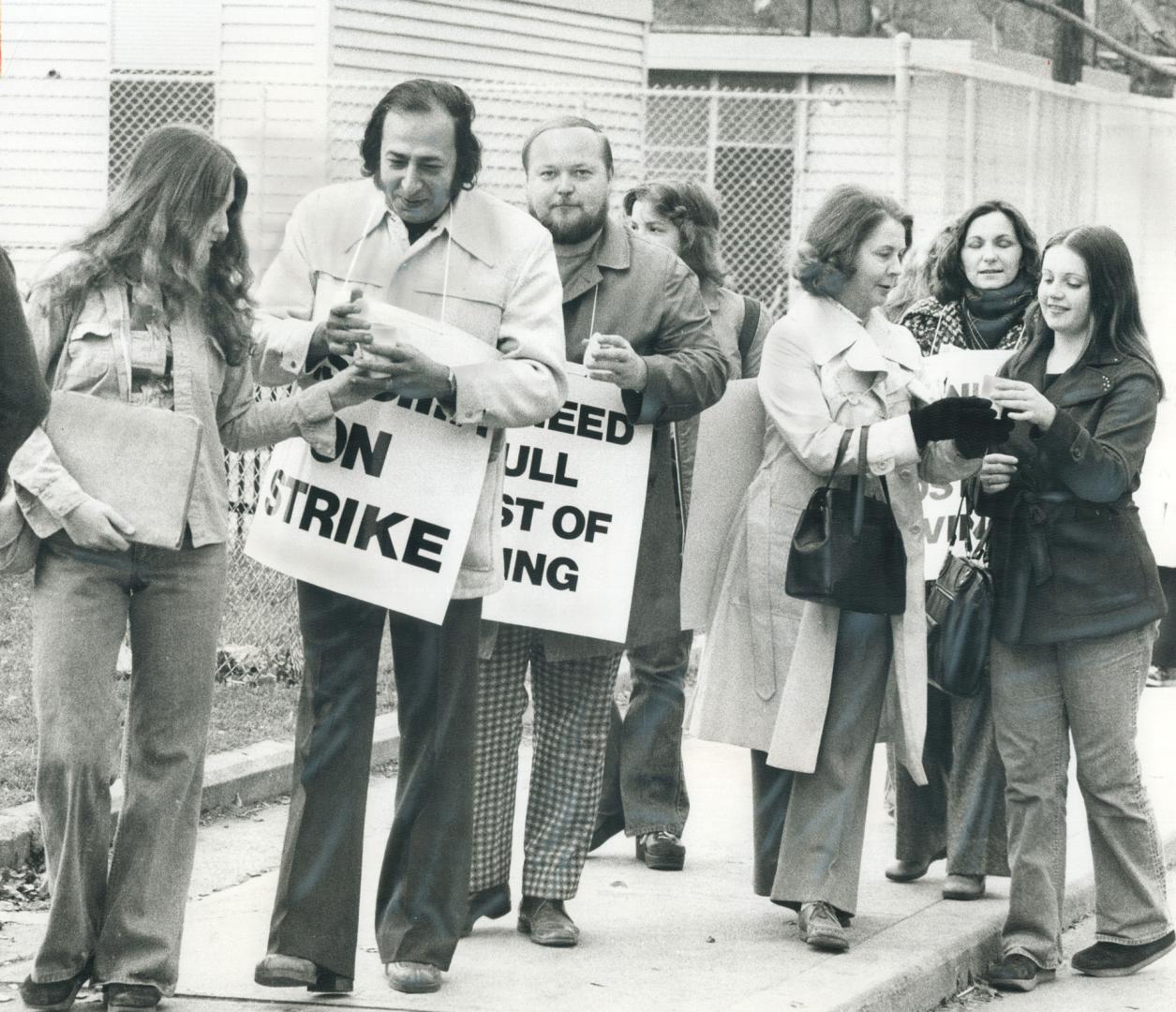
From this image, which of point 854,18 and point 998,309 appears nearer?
point 998,309

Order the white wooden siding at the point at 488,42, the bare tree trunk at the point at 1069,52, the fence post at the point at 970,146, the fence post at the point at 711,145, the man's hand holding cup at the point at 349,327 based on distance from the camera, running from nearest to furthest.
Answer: the man's hand holding cup at the point at 349,327 → the fence post at the point at 970,146 → the white wooden siding at the point at 488,42 → the fence post at the point at 711,145 → the bare tree trunk at the point at 1069,52

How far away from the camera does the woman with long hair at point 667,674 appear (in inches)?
247

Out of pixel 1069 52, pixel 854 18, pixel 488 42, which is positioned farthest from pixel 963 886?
pixel 854 18

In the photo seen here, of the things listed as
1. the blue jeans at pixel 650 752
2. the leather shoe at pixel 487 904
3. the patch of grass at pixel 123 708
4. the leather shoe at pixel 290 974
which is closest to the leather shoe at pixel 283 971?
the leather shoe at pixel 290 974

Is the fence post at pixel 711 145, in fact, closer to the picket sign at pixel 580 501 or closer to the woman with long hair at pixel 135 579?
the picket sign at pixel 580 501

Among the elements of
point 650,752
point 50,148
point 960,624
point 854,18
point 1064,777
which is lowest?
point 650,752

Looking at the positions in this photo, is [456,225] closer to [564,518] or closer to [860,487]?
[564,518]

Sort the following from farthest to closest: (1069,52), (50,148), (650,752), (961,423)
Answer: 1. (1069,52)
2. (50,148)
3. (650,752)
4. (961,423)

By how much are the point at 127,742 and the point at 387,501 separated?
78 centimetres

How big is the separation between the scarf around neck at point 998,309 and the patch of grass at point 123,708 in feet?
8.81

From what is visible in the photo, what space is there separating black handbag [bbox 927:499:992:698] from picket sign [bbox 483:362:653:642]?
0.88 m

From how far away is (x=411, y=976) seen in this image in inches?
184

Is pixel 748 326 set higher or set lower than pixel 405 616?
higher

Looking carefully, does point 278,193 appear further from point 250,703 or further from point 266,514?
point 266,514
